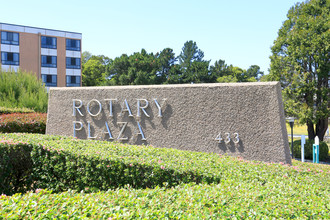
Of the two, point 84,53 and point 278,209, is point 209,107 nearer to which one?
point 278,209

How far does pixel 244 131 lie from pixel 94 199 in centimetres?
496

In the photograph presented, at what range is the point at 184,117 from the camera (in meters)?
8.27

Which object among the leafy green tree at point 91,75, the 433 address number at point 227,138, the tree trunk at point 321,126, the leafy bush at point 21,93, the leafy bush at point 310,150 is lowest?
the leafy bush at point 310,150

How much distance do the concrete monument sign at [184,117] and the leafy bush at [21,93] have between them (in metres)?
5.50

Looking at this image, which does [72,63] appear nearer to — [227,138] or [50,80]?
[50,80]

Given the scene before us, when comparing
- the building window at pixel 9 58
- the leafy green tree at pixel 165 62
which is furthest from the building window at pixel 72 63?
the leafy green tree at pixel 165 62

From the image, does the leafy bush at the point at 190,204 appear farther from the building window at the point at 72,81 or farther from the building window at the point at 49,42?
the building window at the point at 49,42

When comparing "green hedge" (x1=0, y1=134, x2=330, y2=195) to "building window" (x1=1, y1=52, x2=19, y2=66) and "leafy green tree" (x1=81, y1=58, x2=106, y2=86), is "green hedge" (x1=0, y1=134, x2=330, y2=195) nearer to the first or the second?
"building window" (x1=1, y1=52, x2=19, y2=66)

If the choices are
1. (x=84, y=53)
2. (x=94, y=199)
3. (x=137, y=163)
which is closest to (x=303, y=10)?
(x=137, y=163)

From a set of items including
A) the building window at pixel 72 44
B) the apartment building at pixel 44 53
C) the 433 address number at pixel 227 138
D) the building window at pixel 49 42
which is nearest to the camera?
the 433 address number at pixel 227 138

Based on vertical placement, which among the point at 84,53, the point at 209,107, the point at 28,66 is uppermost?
the point at 84,53

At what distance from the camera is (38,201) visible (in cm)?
347

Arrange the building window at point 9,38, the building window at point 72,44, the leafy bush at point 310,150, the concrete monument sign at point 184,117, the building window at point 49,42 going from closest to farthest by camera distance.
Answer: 1. the concrete monument sign at point 184,117
2. the leafy bush at point 310,150
3. the building window at point 9,38
4. the building window at point 49,42
5. the building window at point 72,44

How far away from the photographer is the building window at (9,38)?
3769 cm
